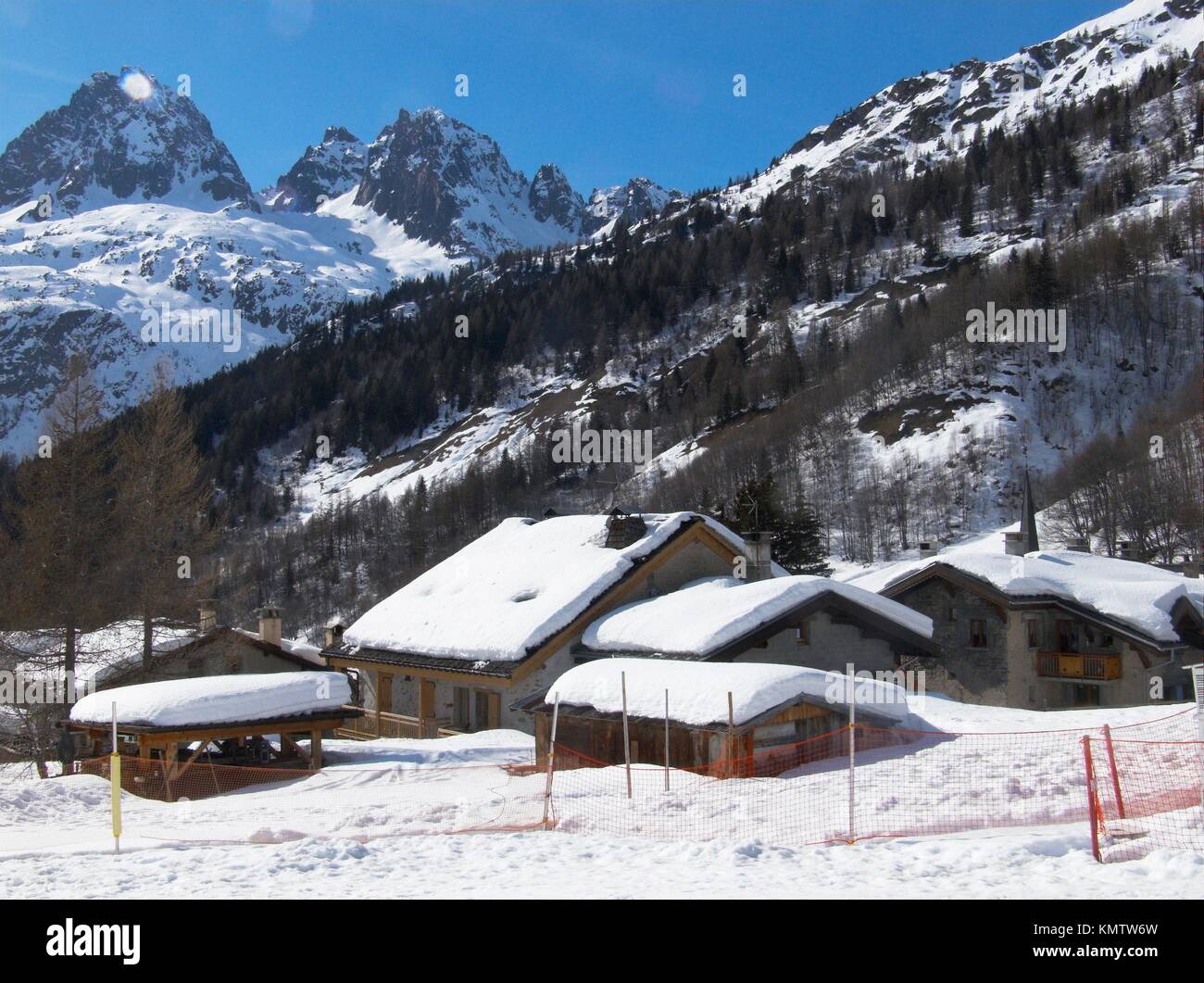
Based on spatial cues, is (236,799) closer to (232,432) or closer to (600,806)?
(600,806)

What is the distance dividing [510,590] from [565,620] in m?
4.00

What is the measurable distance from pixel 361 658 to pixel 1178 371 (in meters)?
91.8

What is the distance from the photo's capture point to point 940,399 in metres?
97.3

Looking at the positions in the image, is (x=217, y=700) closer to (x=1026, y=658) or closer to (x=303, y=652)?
(x=303, y=652)

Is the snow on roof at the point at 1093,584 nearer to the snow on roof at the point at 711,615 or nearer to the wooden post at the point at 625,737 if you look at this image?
the snow on roof at the point at 711,615

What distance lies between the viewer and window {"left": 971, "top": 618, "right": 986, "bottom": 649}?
38.0 meters

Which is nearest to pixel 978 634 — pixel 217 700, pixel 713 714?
pixel 713 714

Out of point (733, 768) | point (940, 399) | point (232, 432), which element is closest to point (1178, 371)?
point (940, 399)

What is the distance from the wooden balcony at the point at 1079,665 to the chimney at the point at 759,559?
1281cm

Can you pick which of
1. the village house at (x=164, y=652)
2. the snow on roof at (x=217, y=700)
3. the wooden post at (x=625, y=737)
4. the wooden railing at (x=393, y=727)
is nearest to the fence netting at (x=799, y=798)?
the wooden post at (x=625, y=737)

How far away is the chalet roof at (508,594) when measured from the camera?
27953 mm

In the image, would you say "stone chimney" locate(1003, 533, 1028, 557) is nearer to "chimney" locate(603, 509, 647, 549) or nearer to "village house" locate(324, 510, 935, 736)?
"village house" locate(324, 510, 935, 736)

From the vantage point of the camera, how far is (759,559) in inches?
1235

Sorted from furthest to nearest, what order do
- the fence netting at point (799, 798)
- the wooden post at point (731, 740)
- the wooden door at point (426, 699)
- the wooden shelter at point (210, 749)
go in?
1. the wooden door at point (426, 699)
2. the wooden shelter at point (210, 749)
3. the wooden post at point (731, 740)
4. the fence netting at point (799, 798)
